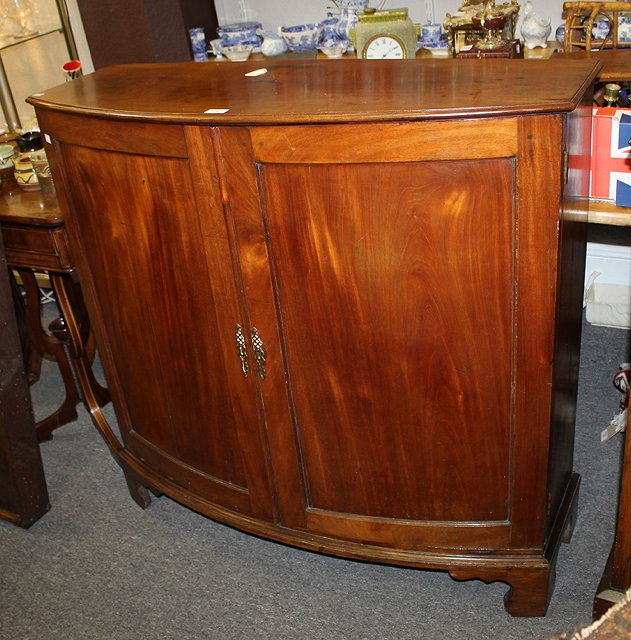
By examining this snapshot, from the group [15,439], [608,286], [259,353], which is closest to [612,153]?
[259,353]

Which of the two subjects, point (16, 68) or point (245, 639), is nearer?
point (245, 639)

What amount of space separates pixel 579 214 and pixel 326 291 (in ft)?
1.73

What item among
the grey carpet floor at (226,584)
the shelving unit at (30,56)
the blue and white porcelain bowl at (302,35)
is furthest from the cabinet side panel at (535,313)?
the shelving unit at (30,56)

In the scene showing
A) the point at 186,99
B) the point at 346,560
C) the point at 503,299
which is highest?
the point at 186,99

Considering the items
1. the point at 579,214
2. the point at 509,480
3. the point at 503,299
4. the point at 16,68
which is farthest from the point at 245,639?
the point at 16,68

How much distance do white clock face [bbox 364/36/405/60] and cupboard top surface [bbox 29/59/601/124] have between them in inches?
38.3

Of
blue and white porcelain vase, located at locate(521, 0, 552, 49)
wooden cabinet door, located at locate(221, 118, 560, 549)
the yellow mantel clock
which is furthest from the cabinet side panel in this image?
blue and white porcelain vase, located at locate(521, 0, 552, 49)

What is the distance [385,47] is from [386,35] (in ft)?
0.14

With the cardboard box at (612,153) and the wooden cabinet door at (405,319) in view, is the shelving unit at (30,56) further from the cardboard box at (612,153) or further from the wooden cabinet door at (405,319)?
the cardboard box at (612,153)

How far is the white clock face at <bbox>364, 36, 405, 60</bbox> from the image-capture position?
9.30 feet

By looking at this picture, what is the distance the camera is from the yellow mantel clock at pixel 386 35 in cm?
281

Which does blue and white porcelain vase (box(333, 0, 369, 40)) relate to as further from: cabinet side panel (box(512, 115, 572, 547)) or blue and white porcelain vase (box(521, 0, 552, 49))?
cabinet side panel (box(512, 115, 572, 547))

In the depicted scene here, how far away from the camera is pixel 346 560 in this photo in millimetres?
2180

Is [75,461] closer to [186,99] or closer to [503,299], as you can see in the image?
[186,99]
